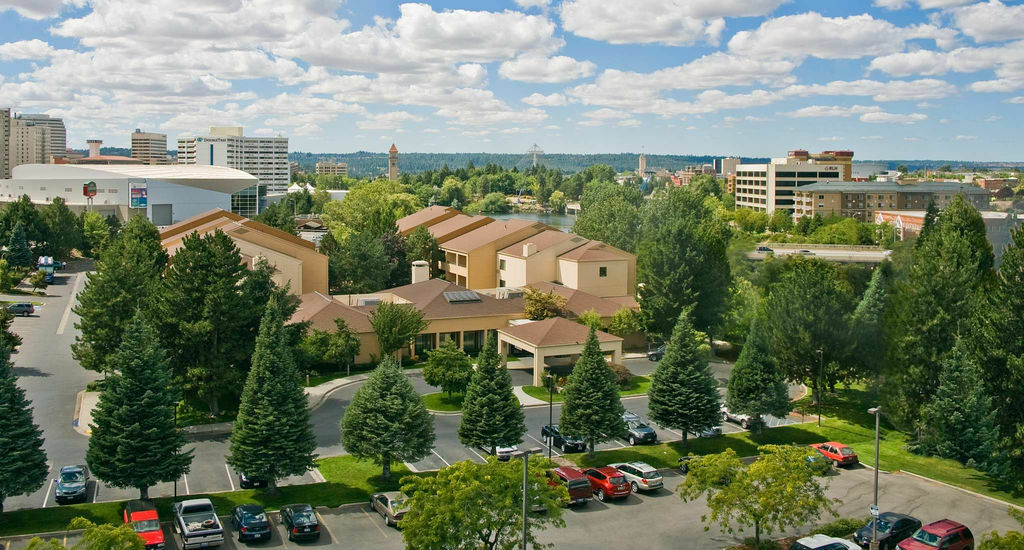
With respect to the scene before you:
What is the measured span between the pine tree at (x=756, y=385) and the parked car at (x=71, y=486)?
2879 cm

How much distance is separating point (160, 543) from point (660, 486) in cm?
1878

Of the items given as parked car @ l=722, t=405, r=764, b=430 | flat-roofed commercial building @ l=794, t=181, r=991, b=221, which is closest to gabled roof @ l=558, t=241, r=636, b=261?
parked car @ l=722, t=405, r=764, b=430

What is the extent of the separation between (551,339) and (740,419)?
44.5 ft

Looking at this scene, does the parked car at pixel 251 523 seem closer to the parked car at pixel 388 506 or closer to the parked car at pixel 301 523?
the parked car at pixel 301 523

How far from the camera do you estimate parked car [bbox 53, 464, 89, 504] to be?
33.8 meters

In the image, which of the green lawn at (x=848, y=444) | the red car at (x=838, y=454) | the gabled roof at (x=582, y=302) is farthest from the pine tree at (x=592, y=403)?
the gabled roof at (x=582, y=302)

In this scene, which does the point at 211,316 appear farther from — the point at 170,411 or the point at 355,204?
the point at 355,204

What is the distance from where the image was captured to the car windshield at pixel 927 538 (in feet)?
96.9

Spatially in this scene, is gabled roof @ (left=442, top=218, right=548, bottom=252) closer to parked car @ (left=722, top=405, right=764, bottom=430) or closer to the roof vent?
the roof vent

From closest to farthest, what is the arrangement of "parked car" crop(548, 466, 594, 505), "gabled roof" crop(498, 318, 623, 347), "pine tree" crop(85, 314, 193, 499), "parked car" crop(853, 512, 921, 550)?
"parked car" crop(853, 512, 921, 550) < "pine tree" crop(85, 314, 193, 499) < "parked car" crop(548, 466, 594, 505) < "gabled roof" crop(498, 318, 623, 347)

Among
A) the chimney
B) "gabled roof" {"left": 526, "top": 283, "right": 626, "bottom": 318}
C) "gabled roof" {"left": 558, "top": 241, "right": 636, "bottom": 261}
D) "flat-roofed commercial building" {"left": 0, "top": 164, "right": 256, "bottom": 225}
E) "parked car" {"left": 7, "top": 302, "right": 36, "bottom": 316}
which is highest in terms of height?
"flat-roofed commercial building" {"left": 0, "top": 164, "right": 256, "bottom": 225}

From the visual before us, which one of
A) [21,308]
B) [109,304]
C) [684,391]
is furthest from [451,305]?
[21,308]

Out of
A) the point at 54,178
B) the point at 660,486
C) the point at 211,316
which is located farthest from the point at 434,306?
the point at 54,178

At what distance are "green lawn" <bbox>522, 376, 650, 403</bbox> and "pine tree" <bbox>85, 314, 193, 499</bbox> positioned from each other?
23.2 metres
